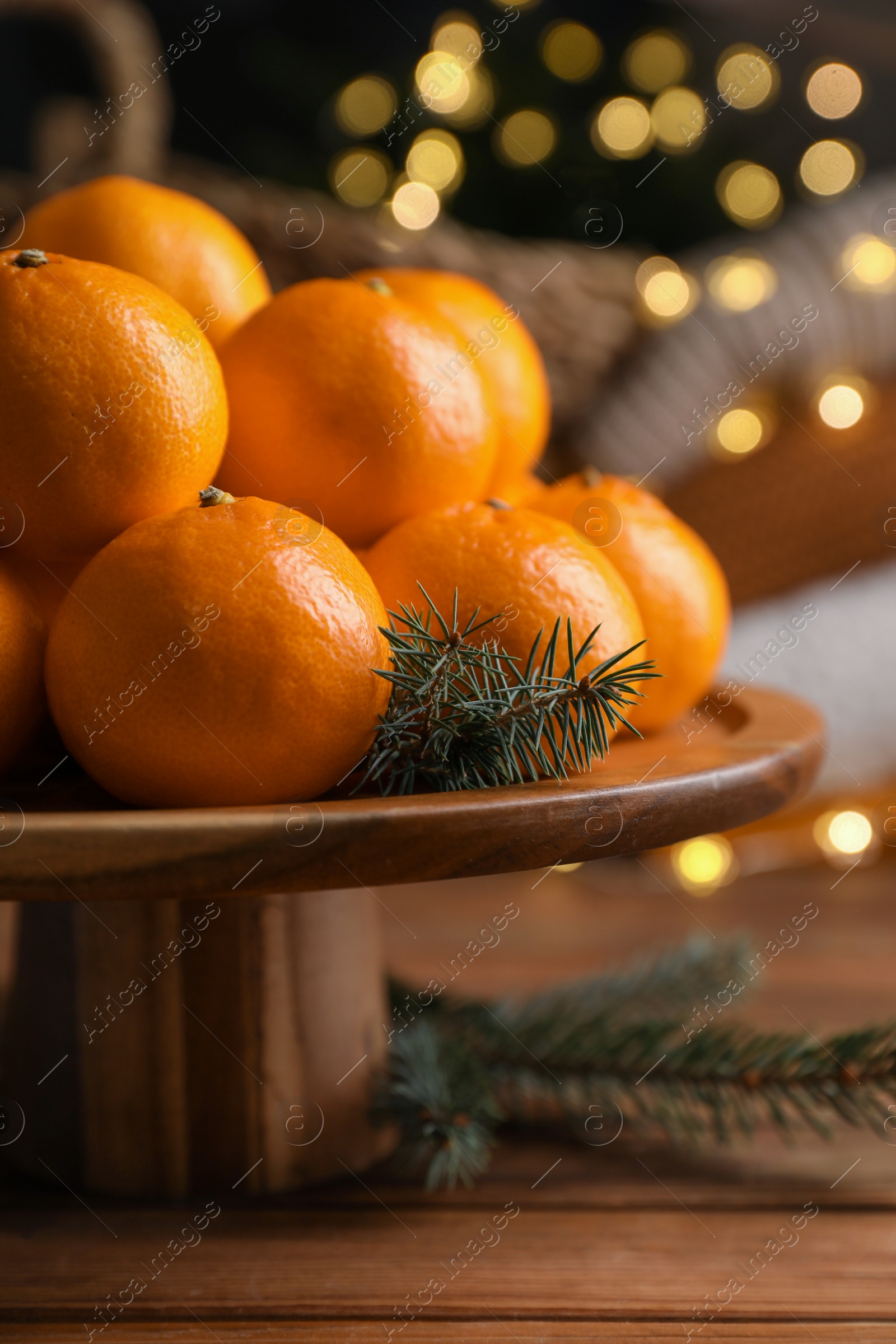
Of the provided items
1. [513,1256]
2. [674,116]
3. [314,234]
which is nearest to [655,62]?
[674,116]

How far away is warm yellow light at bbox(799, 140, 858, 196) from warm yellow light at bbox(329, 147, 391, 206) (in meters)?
0.68

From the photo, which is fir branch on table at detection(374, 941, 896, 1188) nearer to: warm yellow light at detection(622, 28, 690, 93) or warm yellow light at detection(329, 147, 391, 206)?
warm yellow light at detection(329, 147, 391, 206)

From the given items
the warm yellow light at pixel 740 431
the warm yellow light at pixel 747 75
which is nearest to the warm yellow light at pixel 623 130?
the warm yellow light at pixel 747 75

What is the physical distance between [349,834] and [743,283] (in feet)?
3.29

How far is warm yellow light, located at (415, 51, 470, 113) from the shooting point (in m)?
1.18

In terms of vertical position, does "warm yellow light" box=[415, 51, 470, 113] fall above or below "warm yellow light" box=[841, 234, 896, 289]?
above

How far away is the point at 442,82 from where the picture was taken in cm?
118

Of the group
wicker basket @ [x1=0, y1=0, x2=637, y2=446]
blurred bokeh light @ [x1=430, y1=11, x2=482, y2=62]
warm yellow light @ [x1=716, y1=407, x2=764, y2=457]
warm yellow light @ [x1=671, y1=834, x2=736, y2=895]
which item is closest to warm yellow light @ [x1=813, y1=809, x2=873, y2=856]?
warm yellow light @ [x1=671, y1=834, x2=736, y2=895]

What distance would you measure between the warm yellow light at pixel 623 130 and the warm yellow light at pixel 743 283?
0.21 meters

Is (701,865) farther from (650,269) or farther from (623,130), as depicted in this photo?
(623,130)

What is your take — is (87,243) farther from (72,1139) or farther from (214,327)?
(72,1139)

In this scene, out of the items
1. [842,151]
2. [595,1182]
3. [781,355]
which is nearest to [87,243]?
[595,1182]

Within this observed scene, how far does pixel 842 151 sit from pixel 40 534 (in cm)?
161

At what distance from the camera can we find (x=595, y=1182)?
0.57 metres
